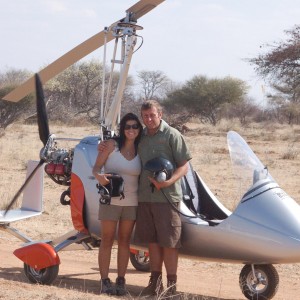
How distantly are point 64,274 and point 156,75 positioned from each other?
182ft

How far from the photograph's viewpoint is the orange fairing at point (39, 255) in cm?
763

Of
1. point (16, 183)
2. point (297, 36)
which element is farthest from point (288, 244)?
point (297, 36)

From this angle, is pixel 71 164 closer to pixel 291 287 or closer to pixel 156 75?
pixel 291 287

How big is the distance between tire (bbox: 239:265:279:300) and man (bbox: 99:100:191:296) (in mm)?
706

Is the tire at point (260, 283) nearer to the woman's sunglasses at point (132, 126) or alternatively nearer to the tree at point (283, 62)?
the woman's sunglasses at point (132, 126)

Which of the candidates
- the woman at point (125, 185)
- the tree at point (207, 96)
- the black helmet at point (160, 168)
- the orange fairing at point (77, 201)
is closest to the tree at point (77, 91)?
the tree at point (207, 96)

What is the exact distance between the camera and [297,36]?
87.7 ft

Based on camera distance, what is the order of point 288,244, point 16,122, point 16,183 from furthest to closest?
1. point 16,122
2. point 16,183
3. point 288,244

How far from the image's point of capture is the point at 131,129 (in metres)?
6.98

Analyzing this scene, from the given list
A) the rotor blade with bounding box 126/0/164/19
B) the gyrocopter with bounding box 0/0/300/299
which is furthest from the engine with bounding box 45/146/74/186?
the rotor blade with bounding box 126/0/164/19

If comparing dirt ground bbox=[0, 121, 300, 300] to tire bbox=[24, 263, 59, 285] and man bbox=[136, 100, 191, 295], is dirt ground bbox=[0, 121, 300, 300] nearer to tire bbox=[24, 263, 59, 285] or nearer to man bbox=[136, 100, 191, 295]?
tire bbox=[24, 263, 59, 285]

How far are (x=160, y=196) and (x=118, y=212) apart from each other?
0.45 meters

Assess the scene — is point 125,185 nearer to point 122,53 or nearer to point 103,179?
point 103,179

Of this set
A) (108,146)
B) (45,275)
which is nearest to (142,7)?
(108,146)
